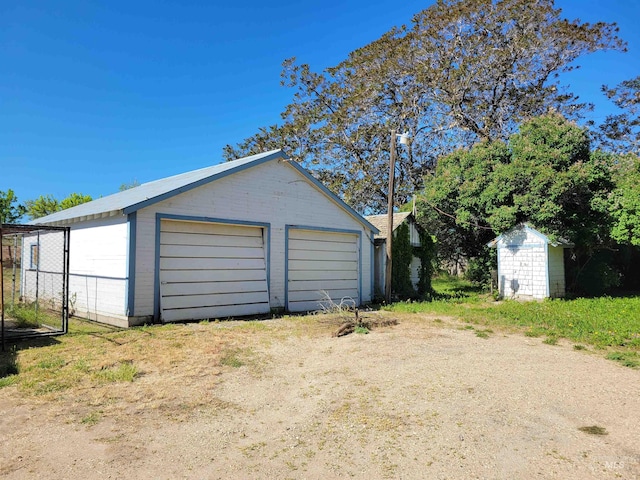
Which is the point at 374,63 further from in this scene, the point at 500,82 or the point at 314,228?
the point at 314,228

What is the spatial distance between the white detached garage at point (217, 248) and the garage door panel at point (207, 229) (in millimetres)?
26

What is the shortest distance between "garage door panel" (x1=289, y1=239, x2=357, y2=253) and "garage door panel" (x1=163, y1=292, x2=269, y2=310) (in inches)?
74.7

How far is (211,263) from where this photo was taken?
10969 mm

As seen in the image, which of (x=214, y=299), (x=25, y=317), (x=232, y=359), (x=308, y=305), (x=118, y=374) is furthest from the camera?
(x=308, y=305)

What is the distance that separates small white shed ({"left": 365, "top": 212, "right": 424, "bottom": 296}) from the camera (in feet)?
53.3

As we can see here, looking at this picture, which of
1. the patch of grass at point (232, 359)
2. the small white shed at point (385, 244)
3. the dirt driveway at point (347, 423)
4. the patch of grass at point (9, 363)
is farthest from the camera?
the small white shed at point (385, 244)

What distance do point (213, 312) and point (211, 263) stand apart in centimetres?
127

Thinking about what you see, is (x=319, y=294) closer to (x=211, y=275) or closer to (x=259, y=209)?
(x=259, y=209)

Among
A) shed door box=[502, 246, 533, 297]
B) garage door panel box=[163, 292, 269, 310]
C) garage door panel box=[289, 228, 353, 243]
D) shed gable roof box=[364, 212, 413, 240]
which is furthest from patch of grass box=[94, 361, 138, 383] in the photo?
shed door box=[502, 246, 533, 297]

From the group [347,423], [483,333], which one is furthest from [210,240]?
[347,423]

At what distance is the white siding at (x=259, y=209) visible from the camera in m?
9.71

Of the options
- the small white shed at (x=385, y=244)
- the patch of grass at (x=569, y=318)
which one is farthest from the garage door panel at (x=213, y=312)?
the small white shed at (x=385, y=244)

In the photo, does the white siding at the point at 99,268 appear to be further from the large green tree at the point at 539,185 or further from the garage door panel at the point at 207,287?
the large green tree at the point at 539,185

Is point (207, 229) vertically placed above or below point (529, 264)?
above
